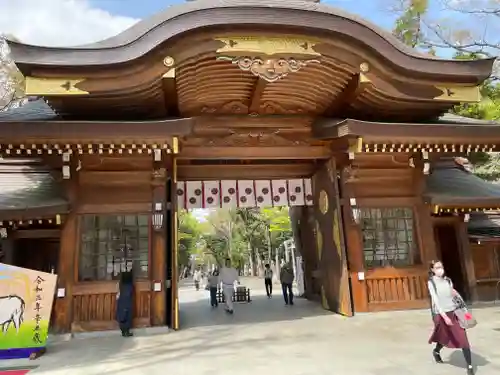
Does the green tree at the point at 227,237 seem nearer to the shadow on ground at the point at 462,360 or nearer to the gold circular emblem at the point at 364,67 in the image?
the gold circular emblem at the point at 364,67

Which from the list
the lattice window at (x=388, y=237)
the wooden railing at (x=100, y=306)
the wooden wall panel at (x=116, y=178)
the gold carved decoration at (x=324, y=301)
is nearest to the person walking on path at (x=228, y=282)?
the gold carved decoration at (x=324, y=301)

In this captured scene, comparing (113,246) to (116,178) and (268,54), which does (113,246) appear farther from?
(268,54)

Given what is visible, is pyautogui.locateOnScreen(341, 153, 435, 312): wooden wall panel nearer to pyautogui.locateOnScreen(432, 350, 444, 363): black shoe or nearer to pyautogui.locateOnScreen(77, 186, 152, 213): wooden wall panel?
pyautogui.locateOnScreen(432, 350, 444, 363): black shoe

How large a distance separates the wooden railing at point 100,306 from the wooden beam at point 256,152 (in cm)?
310

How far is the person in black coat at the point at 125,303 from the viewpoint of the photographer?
23.8 ft

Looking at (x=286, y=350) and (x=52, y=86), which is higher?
(x=52, y=86)

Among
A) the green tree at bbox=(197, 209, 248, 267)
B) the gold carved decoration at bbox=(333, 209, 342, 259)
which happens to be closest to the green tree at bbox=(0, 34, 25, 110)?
the gold carved decoration at bbox=(333, 209, 342, 259)

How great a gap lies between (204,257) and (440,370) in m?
58.3

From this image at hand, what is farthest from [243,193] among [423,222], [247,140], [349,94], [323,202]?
[423,222]

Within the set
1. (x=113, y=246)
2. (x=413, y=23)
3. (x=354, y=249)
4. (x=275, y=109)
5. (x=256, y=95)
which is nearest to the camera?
(x=113, y=246)

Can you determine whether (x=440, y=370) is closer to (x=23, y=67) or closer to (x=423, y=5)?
(x=23, y=67)

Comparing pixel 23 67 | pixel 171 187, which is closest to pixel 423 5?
pixel 171 187

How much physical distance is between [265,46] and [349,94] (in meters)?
2.27

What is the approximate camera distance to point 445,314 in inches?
175
